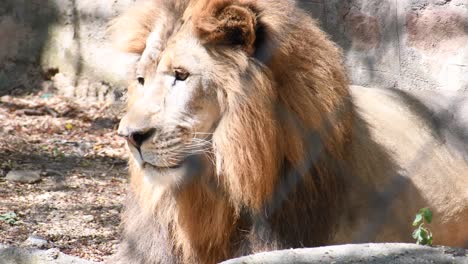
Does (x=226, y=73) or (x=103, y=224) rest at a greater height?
(x=226, y=73)

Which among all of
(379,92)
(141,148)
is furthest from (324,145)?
(379,92)

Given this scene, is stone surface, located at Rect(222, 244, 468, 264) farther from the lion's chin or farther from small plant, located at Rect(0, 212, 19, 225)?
small plant, located at Rect(0, 212, 19, 225)

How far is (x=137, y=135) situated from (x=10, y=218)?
1.42 metres

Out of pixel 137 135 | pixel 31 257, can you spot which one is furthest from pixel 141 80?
pixel 31 257

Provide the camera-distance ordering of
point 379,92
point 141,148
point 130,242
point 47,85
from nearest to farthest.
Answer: point 141,148 < point 130,242 < point 379,92 < point 47,85

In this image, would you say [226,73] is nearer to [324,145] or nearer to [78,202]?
[324,145]

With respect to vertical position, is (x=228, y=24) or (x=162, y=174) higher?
(x=228, y=24)

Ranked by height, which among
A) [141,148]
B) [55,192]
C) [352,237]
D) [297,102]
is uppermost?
[297,102]

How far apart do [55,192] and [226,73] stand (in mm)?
1769

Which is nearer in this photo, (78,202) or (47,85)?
(78,202)

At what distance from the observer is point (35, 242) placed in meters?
3.81

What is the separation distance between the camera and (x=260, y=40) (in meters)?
3.04

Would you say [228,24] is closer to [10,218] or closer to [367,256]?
[367,256]

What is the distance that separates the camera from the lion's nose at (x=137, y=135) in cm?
288
